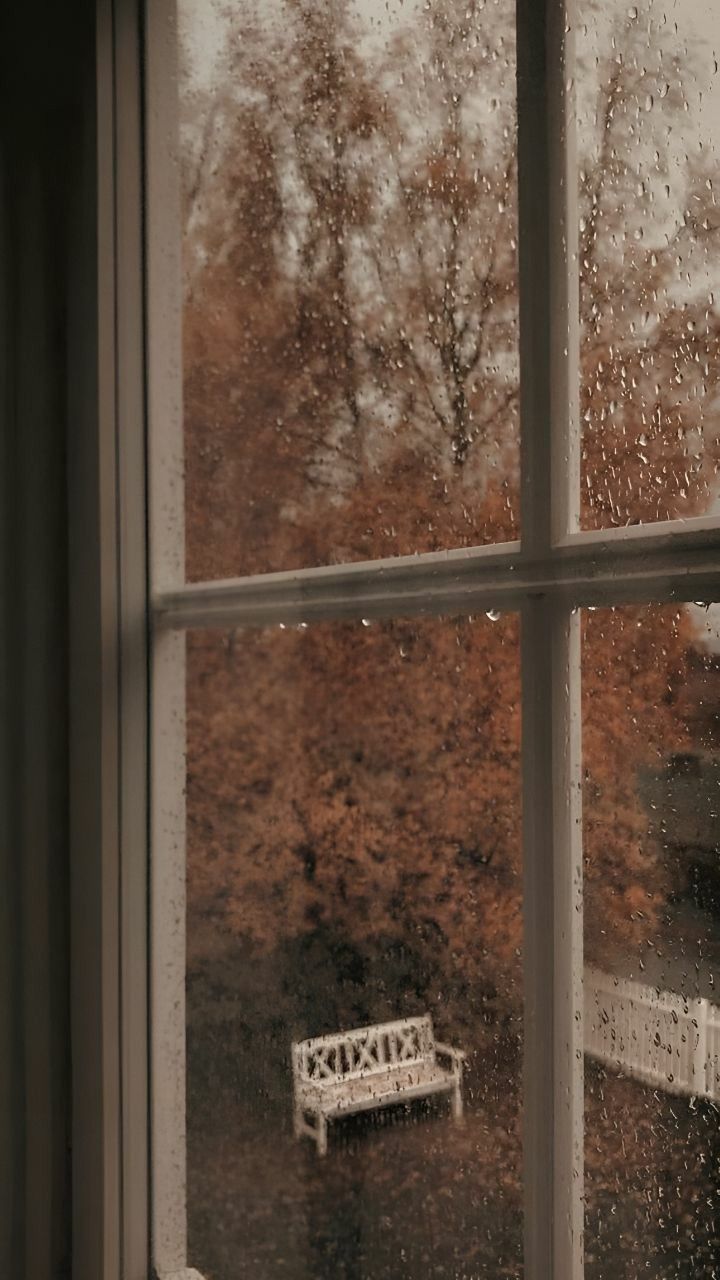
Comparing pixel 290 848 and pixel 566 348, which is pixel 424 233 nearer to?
Answer: pixel 566 348

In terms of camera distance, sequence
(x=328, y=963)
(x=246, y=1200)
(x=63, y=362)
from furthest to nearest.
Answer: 1. (x=63, y=362)
2. (x=246, y=1200)
3. (x=328, y=963)

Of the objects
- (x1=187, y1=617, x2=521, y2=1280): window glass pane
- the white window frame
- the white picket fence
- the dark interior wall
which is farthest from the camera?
the dark interior wall

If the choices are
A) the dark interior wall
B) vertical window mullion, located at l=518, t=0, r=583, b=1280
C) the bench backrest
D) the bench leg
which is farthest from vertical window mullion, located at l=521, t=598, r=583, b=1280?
the dark interior wall

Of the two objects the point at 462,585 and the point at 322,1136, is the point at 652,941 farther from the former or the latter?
the point at 322,1136

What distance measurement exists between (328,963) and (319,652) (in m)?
0.24

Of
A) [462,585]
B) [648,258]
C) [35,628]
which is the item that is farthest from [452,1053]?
[35,628]

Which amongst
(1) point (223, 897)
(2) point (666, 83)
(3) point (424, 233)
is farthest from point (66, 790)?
(2) point (666, 83)

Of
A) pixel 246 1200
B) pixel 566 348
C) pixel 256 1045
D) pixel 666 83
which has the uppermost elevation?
pixel 666 83

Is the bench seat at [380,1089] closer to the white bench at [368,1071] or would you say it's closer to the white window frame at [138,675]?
the white bench at [368,1071]

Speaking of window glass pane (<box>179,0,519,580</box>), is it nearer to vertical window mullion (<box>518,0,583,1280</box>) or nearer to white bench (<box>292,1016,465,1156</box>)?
vertical window mullion (<box>518,0,583,1280</box>)

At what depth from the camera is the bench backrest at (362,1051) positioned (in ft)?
2.45

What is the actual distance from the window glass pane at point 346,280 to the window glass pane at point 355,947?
0.09 m

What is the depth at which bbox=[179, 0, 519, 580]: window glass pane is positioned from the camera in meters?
0.70

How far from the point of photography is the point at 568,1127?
614 millimetres
